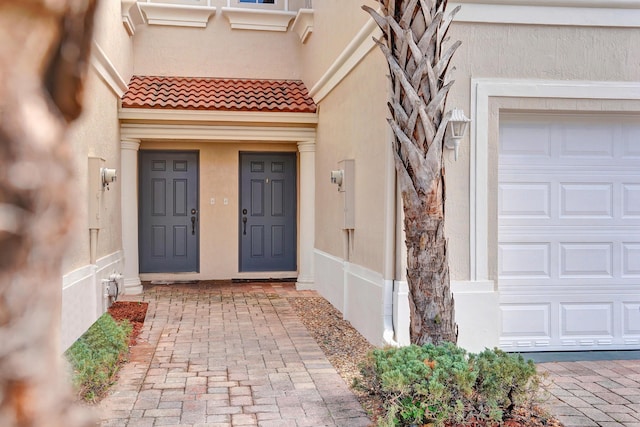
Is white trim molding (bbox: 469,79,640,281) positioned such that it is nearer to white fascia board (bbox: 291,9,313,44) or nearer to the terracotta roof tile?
the terracotta roof tile

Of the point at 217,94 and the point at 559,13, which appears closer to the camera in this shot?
the point at 559,13

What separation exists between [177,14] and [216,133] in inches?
124

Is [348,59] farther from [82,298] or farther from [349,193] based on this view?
[82,298]

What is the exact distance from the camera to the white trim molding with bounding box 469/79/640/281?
6398mm

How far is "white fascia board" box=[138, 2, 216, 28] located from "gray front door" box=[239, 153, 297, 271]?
309 cm

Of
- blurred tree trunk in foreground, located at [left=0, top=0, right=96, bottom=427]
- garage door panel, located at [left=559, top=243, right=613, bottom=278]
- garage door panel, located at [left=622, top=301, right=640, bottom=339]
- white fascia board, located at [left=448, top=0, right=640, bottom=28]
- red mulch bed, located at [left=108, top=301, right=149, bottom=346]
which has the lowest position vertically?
red mulch bed, located at [left=108, top=301, right=149, bottom=346]

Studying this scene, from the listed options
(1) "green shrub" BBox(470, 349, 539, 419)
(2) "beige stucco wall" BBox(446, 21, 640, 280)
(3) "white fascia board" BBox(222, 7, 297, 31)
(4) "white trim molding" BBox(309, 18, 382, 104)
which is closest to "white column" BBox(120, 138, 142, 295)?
(3) "white fascia board" BBox(222, 7, 297, 31)

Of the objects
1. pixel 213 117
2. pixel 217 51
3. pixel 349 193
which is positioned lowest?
pixel 349 193

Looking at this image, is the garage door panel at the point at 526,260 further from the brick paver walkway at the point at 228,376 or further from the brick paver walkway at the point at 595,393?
the brick paver walkway at the point at 228,376

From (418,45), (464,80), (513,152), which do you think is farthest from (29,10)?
(513,152)

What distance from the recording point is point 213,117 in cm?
1146

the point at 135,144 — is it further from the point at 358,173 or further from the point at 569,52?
the point at 569,52

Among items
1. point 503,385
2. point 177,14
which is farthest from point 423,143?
point 177,14

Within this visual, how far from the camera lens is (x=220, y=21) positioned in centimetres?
1321
